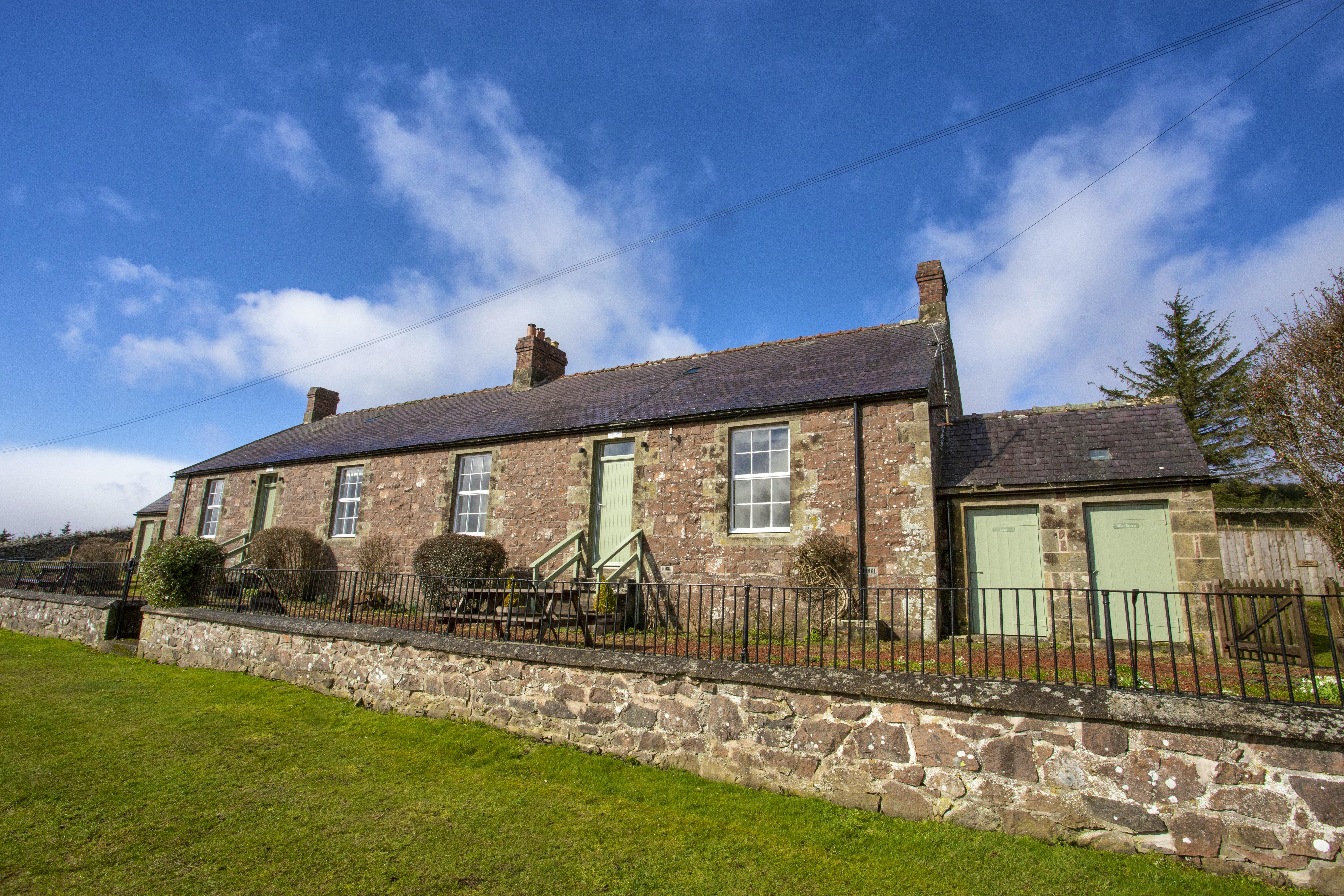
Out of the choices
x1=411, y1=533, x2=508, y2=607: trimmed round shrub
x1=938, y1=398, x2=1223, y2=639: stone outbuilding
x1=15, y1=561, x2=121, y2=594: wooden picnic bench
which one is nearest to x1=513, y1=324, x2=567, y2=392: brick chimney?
x1=411, y1=533, x2=508, y2=607: trimmed round shrub

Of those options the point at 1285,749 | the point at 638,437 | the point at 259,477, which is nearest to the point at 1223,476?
the point at 638,437

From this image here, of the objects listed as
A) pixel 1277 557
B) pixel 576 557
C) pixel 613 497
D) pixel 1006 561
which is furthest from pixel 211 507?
pixel 1277 557

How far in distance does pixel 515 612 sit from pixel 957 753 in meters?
6.34

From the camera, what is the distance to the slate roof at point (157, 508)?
2614 cm

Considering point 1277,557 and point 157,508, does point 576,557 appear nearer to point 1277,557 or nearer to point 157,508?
point 1277,557

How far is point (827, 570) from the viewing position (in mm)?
10242

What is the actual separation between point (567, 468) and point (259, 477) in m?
11.2

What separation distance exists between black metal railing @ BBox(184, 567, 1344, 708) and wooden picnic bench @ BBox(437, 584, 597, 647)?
0.17 ft

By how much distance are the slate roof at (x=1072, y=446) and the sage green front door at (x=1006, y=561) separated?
56cm

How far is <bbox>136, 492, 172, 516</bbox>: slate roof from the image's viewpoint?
26.1 meters

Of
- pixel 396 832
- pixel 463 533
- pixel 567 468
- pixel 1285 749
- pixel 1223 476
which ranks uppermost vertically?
pixel 1223 476

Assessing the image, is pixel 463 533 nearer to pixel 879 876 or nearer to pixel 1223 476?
pixel 879 876

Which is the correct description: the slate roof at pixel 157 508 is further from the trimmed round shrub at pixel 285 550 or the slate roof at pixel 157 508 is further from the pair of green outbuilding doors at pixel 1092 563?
the pair of green outbuilding doors at pixel 1092 563

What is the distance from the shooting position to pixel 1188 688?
5551mm
